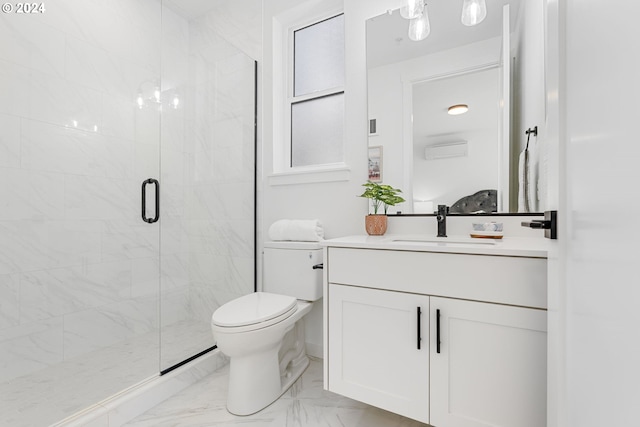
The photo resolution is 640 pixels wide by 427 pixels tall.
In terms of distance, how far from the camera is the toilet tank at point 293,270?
1781mm

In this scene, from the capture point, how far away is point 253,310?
148 cm

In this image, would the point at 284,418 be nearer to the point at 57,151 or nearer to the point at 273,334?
the point at 273,334

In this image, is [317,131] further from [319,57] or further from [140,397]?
[140,397]

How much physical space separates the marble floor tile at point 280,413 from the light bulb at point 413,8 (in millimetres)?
2000

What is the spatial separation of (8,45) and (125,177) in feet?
2.86

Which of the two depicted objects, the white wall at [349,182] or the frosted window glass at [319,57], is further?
the frosted window glass at [319,57]

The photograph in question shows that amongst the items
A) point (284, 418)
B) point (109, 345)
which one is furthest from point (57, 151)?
point (284, 418)

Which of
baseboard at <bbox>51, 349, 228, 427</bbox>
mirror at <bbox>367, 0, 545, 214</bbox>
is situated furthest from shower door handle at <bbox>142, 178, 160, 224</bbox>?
mirror at <bbox>367, 0, 545, 214</bbox>

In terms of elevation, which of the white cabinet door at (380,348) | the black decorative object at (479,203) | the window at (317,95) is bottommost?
the white cabinet door at (380,348)

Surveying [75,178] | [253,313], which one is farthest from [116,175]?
[253,313]

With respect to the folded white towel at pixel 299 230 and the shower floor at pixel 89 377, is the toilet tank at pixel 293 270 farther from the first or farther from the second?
the shower floor at pixel 89 377

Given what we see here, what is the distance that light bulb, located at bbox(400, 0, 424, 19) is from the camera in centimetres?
160

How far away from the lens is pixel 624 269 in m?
0.31

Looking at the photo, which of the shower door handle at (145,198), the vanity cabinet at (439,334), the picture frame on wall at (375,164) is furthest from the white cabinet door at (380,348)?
the shower door handle at (145,198)
